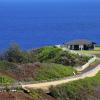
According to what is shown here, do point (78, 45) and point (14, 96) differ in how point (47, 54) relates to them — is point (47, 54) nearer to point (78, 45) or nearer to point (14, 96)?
point (78, 45)

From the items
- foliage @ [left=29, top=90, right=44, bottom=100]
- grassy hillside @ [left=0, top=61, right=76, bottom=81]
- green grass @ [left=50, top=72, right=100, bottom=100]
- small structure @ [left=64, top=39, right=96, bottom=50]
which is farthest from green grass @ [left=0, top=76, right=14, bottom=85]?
small structure @ [left=64, top=39, right=96, bottom=50]

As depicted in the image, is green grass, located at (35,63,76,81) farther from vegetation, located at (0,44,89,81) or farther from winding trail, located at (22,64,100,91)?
winding trail, located at (22,64,100,91)

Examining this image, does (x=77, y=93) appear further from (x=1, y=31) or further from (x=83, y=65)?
(x=1, y=31)

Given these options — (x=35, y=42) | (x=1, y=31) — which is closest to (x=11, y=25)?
(x=1, y=31)

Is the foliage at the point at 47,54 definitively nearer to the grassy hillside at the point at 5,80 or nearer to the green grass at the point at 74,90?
the green grass at the point at 74,90

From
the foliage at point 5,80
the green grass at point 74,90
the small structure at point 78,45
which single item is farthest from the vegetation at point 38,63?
the small structure at point 78,45
